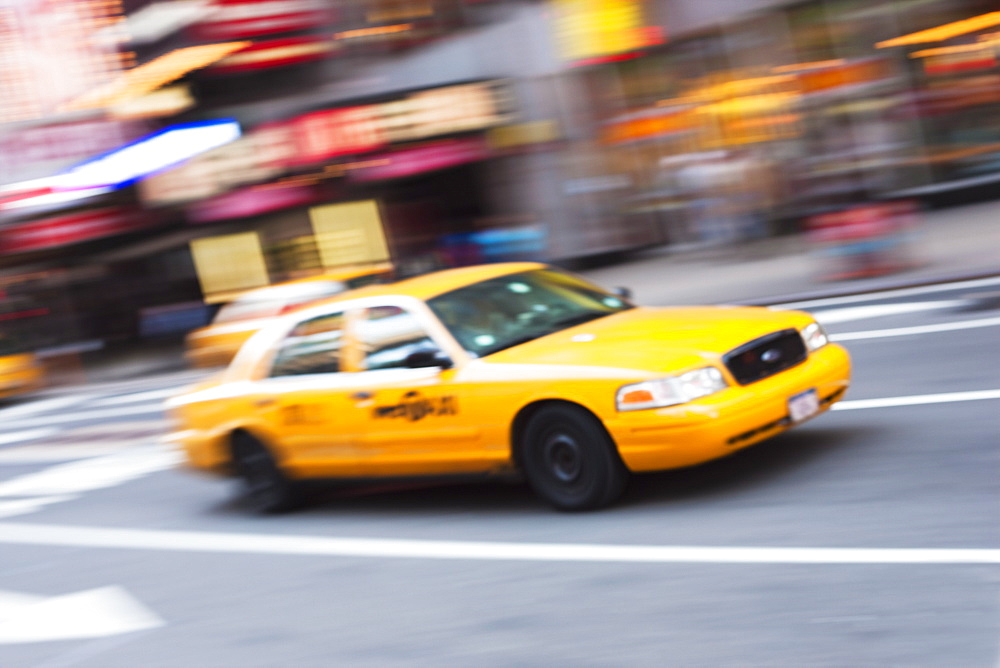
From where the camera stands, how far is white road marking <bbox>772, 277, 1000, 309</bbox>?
12.8m

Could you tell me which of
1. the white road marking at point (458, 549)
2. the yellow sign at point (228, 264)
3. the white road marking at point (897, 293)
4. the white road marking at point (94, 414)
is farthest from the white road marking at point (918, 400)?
the yellow sign at point (228, 264)

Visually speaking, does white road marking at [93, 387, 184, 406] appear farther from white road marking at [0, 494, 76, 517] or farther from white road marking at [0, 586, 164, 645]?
white road marking at [0, 586, 164, 645]

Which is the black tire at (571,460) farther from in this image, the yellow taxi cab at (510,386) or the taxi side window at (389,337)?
the taxi side window at (389,337)

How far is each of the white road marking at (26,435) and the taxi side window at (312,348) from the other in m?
8.74

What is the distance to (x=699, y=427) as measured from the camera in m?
6.22

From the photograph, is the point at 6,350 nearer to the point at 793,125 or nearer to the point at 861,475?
the point at 793,125

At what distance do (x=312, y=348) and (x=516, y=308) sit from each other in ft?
4.31

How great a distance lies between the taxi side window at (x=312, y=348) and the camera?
7707 millimetres

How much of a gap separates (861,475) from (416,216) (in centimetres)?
2367

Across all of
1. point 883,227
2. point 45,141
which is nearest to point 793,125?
point 883,227

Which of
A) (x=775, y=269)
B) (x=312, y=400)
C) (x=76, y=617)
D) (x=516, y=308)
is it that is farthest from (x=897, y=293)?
(x=76, y=617)

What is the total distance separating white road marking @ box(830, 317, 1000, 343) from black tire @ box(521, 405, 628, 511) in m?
4.96

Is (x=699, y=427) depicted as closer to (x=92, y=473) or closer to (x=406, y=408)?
→ (x=406, y=408)

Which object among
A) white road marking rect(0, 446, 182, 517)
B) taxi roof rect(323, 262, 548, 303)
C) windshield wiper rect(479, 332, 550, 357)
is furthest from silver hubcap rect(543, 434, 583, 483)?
white road marking rect(0, 446, 182, 517)
